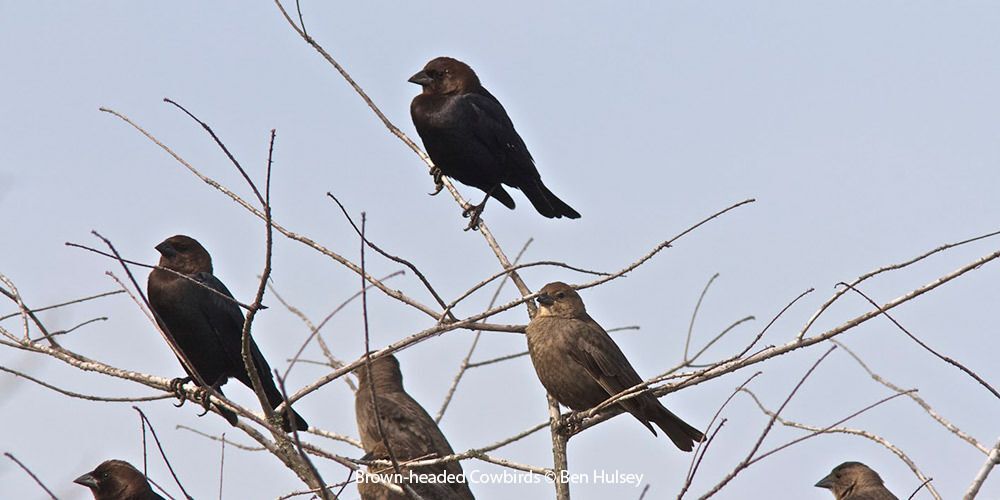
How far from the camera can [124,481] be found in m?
6.10

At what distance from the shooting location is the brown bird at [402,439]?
263 inches

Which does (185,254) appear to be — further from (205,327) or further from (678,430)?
(678,430)

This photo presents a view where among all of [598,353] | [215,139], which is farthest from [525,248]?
[215,139]

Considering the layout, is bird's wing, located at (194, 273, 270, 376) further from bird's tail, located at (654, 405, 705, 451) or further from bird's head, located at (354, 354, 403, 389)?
bird's tail, located at (654, 405, 705, 451)

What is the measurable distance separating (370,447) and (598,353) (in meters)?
1.62

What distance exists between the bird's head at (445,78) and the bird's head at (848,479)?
3177 millimetres

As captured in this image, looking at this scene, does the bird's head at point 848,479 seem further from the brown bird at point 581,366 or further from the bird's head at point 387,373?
the bird's head at point 387,373

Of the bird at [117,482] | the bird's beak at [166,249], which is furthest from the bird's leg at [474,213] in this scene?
the bird at [117,482]

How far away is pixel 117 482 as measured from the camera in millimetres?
6102

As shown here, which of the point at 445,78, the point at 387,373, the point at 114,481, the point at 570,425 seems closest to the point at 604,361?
the point at 570,425

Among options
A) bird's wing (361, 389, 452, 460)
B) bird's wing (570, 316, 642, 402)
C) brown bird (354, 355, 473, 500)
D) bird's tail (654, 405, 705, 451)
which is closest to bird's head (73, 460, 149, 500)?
brown bird (354, 355, 473, 500)

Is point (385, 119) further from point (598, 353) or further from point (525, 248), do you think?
point (598, 353)

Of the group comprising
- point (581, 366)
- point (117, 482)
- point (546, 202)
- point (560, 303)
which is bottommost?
point (117, 482)

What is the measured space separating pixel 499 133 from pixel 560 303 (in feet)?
4.50
